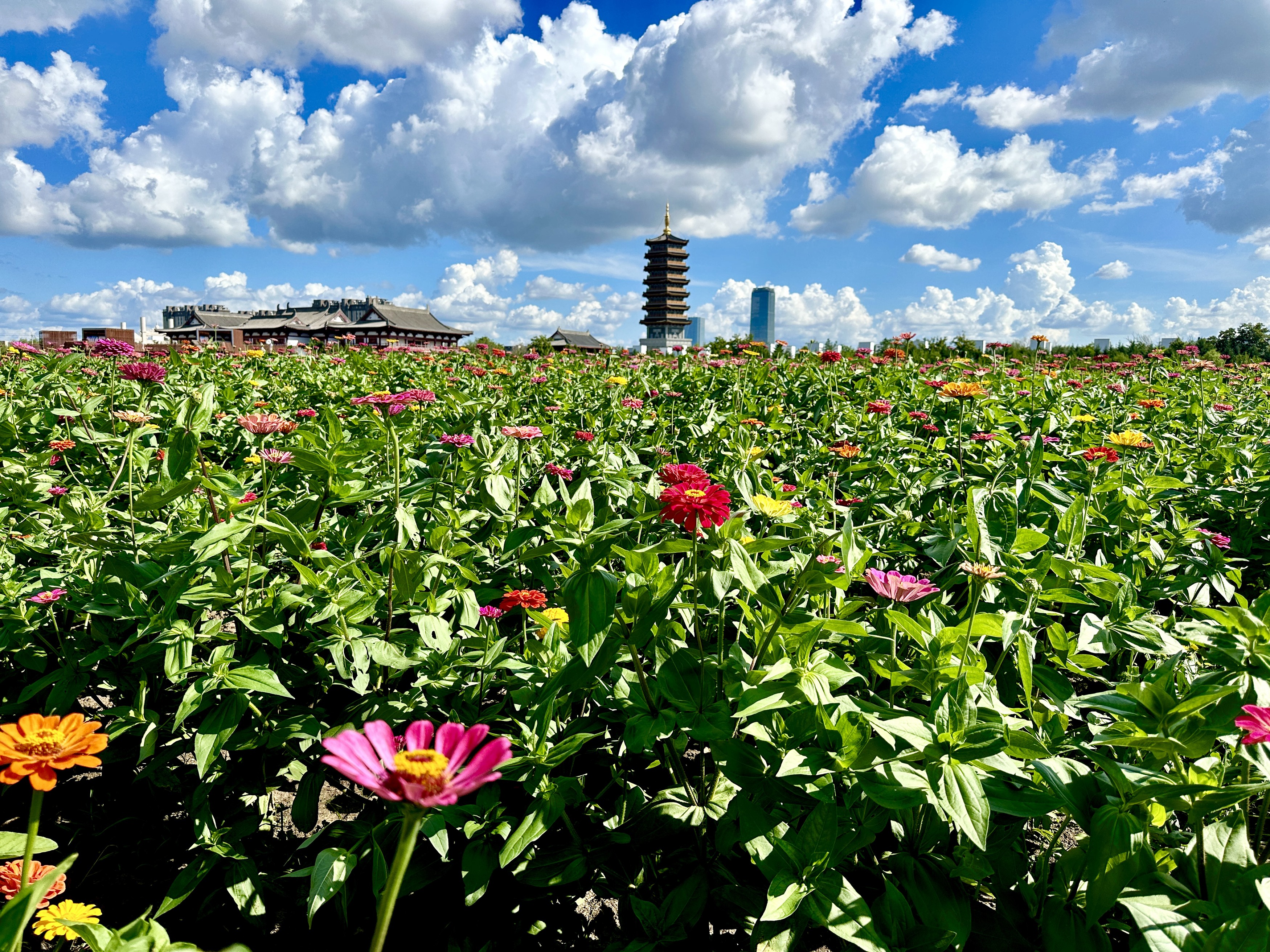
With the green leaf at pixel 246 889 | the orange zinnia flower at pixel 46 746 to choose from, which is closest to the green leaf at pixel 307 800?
the green leaf at pixel 246 889

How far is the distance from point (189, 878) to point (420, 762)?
1322 millimetres

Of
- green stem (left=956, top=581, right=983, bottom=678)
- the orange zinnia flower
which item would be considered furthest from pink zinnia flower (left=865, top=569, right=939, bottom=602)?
the orange zinnia flower

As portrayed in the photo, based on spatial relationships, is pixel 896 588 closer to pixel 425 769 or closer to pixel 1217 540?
pixel 425 769

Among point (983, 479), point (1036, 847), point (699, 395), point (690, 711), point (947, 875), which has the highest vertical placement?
point (699, 395)

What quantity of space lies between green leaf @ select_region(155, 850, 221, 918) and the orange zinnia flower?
74cm

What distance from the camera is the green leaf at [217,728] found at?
4.63ft

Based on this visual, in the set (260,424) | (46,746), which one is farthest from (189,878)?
(260,424)

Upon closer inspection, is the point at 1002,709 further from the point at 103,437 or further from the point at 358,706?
the point at 103,437

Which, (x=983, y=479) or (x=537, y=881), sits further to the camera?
(x=983, y=479)

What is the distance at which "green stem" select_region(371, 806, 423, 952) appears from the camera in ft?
1.90

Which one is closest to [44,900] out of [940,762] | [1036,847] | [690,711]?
[690,711]

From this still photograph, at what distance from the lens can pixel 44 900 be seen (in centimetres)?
148

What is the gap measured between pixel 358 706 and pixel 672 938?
2.89ft

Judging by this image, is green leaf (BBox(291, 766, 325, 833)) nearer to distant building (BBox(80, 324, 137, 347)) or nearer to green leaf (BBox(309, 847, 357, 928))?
green leaf (BBox(309, 847, 357, 928))
